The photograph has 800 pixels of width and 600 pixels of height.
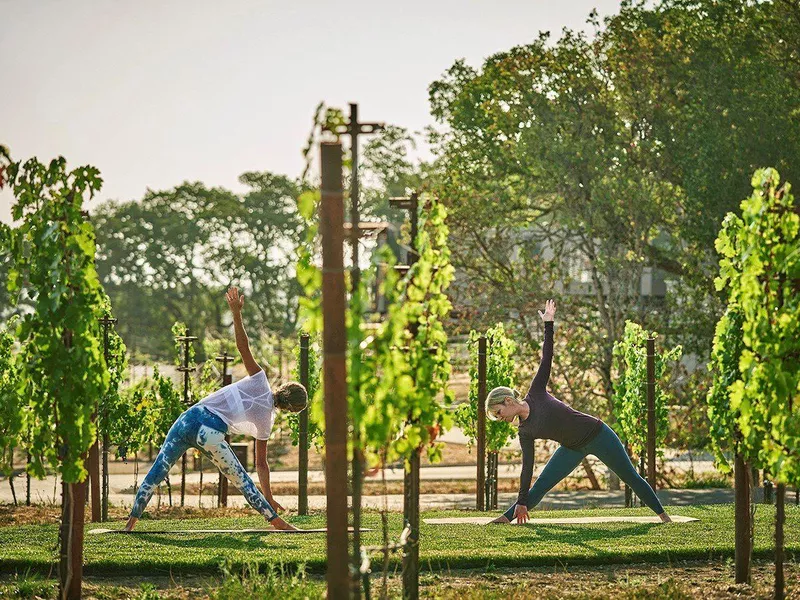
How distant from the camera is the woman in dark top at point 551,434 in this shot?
9.62 meters

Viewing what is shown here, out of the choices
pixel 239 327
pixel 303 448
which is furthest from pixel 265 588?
pixel 303 448

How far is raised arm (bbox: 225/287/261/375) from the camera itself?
8.28 meters

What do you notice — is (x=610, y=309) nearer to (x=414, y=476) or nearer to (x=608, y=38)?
(x=608, y=38)

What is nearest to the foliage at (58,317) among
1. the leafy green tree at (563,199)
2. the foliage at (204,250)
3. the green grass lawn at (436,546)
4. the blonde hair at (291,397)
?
the green grass lawn at (436,546)

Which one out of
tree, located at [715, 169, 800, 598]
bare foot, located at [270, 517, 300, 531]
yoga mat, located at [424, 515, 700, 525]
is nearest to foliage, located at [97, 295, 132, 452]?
bare foot, located at [270, 517, 300, 531]

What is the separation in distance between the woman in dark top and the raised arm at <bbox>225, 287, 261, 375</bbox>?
82.3 inches

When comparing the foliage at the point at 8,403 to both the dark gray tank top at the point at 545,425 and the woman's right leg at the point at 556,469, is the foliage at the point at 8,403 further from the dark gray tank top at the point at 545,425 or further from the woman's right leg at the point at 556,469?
the woman's right leg at the point at 556,469

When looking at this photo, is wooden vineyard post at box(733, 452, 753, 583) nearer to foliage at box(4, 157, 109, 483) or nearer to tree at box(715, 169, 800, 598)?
tree at box(715, 169, 800, 598)

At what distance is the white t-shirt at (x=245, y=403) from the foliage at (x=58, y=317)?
269 cm

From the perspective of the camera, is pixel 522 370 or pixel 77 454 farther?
pixel 522 370

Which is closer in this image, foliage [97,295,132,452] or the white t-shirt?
the white t-shirt

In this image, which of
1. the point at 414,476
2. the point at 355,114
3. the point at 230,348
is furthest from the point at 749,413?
the point at 230,348

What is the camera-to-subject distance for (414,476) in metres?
6.27

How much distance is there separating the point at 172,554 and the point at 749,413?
3.99 m
